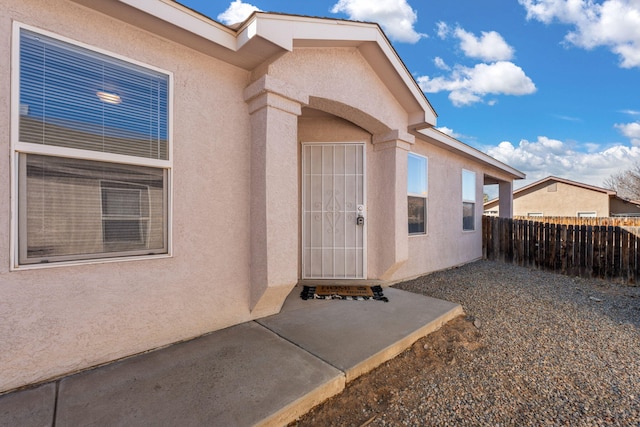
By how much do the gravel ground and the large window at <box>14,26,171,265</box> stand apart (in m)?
2.22

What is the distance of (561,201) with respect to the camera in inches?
711

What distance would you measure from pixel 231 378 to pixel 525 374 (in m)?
2.58

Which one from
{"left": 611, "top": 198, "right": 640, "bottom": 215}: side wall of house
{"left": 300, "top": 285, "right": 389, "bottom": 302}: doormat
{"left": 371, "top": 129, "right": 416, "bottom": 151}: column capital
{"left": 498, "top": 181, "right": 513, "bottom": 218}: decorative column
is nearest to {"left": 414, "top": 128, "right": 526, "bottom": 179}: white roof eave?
{"left": 371, "top": 129, "right": 416, "bottom": 151}: column capital

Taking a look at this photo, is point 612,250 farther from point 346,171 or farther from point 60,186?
point 60,186

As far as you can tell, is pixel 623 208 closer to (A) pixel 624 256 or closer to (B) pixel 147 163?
(A) pixel 624 256

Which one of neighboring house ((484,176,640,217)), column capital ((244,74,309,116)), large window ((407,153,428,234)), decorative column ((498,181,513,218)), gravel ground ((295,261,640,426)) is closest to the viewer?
gravel ground ((295,261,640,426))

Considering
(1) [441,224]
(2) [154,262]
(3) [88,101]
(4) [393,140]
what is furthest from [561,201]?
(3) [88,101]

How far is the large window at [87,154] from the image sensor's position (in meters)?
2.09

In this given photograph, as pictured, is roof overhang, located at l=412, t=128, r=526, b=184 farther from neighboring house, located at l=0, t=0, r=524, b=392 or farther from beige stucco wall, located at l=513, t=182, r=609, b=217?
beige stucco wall, located at l=513, t=182, r=609, b=217

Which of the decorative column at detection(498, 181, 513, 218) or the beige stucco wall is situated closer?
the decorative column at detection(498, 181, 513, 218)

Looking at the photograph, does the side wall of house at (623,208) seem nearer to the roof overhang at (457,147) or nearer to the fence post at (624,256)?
the roof overhang at (457,147)

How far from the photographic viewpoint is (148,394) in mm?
1979

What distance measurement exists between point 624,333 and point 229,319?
481 cm

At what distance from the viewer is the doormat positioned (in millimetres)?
4223
